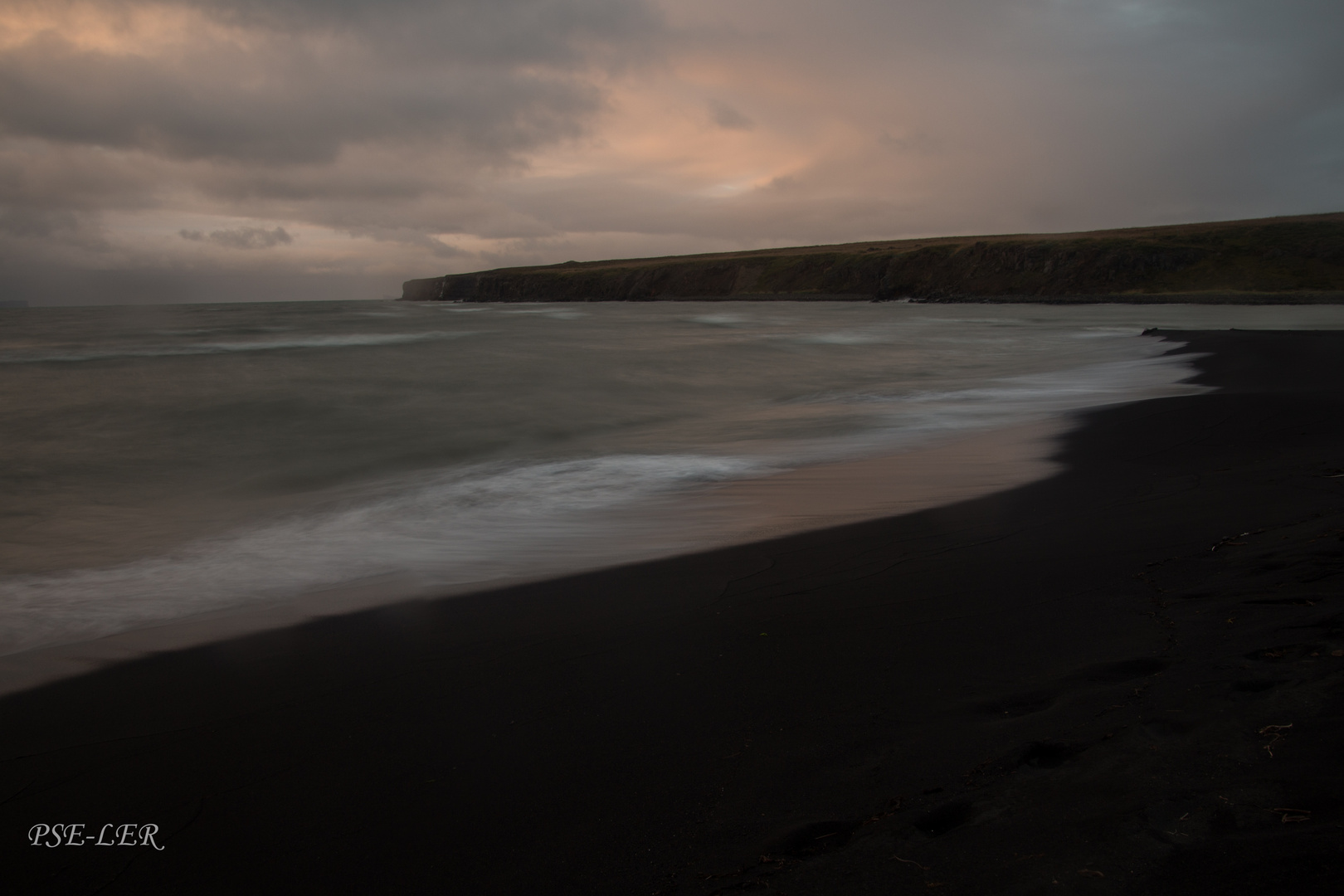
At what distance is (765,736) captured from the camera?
223 cm

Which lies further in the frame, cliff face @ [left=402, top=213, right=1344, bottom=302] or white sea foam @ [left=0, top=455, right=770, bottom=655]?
cliff face @ [left=402, top=213, right=1344, bottom=302]

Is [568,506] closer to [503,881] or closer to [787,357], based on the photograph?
[503,881]

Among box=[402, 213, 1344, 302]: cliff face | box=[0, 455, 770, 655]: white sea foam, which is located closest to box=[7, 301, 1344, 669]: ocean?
box=[0, 455, 770, 655]: white sea foam

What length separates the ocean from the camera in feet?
15.4

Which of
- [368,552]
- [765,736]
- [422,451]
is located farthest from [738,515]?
[422,451]

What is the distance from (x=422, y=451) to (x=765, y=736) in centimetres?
770

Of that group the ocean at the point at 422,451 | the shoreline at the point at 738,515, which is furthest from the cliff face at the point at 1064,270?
the shoreline at the point at 738,515

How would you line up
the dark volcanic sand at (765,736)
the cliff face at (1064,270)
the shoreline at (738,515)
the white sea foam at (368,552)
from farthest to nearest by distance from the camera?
the cliff face at (1064,270)
the white sea foam at (368,552)
the shoreline at (738,515)
the dark volcanic sand at (765,736)

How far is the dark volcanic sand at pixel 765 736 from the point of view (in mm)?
1666

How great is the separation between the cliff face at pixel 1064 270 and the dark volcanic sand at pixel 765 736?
55.8 meters

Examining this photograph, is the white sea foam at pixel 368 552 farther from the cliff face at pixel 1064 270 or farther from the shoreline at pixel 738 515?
the cliff face at pixel 1064 270

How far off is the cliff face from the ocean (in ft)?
143

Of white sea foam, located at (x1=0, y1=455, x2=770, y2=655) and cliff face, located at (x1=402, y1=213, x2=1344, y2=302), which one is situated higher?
cliff face, located at (x1=402, y1=213, x2=1344, y2=302)

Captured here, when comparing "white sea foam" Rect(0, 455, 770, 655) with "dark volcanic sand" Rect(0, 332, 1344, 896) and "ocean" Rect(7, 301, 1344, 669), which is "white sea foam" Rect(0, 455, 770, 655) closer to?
"ocean" Rect(7, 301, 1344, 669)
